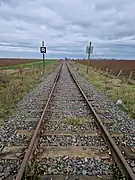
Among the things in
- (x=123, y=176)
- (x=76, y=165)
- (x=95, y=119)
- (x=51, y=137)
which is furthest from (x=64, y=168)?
(x=95, y=119)

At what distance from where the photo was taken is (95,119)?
23.0 ft

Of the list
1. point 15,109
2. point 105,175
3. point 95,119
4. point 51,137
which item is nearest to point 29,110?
point 15,109

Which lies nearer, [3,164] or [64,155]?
[3,164]

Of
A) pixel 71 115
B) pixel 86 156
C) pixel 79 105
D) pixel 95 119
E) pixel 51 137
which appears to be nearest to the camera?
pixel 86 156

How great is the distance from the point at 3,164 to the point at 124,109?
588 centimetres

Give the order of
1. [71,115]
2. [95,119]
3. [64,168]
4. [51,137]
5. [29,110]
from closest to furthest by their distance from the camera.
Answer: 1. [64,168]
2. [51,137]
3. [95,119]
4. [71,115]
5. [29,110]

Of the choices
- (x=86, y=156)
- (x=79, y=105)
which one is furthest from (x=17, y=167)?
(x=79, y=105)

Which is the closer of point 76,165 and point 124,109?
point 76,165

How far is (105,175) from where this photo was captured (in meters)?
3.76

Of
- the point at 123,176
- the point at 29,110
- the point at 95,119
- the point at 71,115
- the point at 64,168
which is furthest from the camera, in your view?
the point at 29,110

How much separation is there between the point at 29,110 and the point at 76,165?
4.70 metres

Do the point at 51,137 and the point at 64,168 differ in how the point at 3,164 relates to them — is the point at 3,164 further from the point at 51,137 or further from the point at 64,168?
the point at 51,137

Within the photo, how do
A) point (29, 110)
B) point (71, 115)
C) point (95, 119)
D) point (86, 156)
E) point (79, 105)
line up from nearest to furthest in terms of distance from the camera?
point (86, 156), point (95, 119), point (71, 115), point (29, 110), point (79, 105)

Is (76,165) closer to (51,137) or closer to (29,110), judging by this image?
(51,137)
